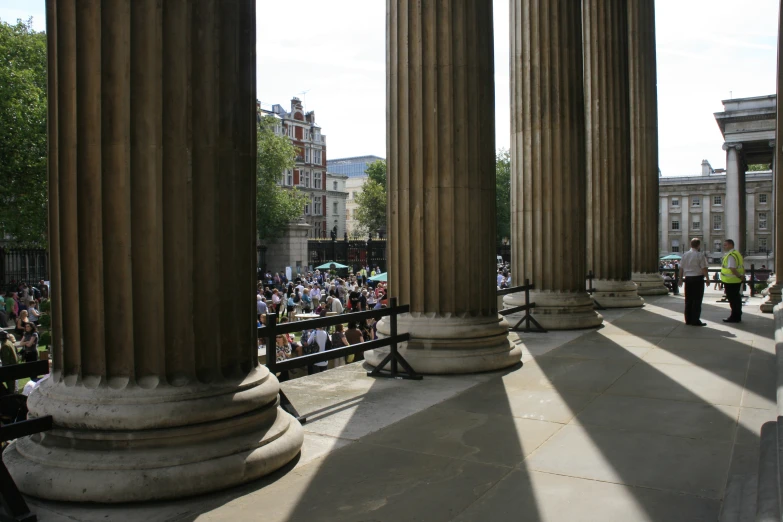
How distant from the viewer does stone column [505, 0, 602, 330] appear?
12305mm

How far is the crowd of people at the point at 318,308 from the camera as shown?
1478 cm

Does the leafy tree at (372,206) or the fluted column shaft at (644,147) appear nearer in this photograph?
the fluted column shaft at (644,147)

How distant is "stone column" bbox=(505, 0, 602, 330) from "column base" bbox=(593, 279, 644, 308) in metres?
3.73

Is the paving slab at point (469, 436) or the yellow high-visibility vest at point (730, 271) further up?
the yellow high-visibility vest at point (730, 271)

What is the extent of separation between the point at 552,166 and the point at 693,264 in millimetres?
3348

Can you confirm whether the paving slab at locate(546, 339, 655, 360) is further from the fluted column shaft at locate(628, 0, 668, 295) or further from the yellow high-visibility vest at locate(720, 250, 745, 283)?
the fluted column shaft at locate(628, 0, 668, 295)

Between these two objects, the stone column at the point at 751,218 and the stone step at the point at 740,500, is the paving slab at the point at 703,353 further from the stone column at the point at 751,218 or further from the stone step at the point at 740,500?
the stone column at the point at 751,218

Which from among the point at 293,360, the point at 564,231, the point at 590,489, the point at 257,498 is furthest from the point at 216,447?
the point at 564,231

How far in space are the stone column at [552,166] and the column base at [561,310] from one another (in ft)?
0.06

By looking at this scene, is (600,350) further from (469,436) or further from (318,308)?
(318,308)

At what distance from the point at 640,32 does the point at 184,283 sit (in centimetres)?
1976

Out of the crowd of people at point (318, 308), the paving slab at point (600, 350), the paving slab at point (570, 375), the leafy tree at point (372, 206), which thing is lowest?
the crowd of people at point (318, 308)

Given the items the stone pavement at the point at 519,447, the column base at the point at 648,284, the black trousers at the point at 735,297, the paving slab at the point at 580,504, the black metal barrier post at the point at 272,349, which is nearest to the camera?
the paving slab at the point at 580,504

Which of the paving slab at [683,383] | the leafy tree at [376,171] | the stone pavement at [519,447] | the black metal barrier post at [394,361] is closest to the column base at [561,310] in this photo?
the stone pavement at [519,447]
